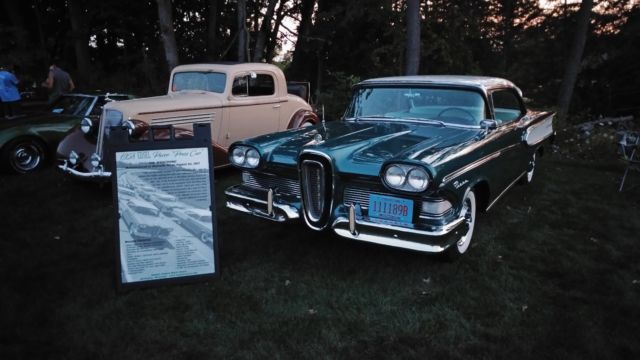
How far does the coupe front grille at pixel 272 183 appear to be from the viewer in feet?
13.6

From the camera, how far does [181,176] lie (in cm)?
355

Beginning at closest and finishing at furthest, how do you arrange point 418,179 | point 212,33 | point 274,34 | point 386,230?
point 418,179
point 386,230
point 212,33
point 274,34

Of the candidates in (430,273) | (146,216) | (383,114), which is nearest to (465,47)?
(383,114)

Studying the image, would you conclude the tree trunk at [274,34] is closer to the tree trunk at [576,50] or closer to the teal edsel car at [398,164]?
the tree trunk at [576,50]

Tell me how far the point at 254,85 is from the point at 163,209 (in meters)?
4.38

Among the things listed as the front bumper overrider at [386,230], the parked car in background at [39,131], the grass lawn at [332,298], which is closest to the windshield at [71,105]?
the parked car in background at [39,131]

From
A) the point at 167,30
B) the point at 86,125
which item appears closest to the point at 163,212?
the point at 86,125

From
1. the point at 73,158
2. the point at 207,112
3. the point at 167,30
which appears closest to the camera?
the point at 73,158

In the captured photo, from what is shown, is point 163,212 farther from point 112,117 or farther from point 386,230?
point 112,117

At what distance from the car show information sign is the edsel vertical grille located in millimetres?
780

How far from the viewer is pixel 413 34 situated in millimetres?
11422

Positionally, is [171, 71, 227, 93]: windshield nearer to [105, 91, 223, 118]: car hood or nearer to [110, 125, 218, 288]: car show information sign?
[105, 91, 223, 118]: car hood

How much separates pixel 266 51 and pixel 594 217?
18.1 m

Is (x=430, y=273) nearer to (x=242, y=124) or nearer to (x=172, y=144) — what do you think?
(x=172, y=144)
